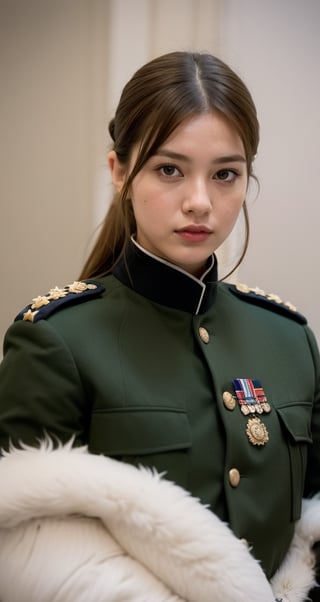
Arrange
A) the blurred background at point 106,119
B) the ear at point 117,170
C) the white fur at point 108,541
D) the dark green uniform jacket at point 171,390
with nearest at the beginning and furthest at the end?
the white fur at point 108,541 → the dark green uniform jacket at point 171,390 → the ear at point 117,170 → the blurred background at point 106,119

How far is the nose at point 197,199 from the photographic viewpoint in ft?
2.61

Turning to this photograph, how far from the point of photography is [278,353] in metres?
0.98

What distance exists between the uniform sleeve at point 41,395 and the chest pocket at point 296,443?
276 millimetres

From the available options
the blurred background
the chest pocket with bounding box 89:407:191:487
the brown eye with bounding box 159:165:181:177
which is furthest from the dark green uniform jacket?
the blurred background

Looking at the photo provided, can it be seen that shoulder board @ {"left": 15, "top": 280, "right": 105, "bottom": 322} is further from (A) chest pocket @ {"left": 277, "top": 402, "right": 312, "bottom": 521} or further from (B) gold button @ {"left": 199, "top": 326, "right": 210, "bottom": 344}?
(A) chest pocket @ {"left": 277, "top": 402, "right": 312, "bottom": 521}

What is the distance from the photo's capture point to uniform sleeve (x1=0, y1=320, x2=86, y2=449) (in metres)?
0.77

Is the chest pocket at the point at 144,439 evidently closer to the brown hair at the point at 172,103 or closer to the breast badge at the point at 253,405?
the breast badge at the point at 253,405

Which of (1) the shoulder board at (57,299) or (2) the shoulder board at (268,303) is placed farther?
(2) the shoulder board at (268,303)

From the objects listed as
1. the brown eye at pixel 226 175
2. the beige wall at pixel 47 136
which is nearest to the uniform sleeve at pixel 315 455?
the brown eye at pixel 226 175

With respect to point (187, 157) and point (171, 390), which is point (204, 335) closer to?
point (171, 390)

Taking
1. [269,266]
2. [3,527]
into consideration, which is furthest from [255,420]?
[269,266]

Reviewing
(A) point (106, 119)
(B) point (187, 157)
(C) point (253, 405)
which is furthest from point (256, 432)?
(A) point (106, 119)

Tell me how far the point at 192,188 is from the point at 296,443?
0.37 meters

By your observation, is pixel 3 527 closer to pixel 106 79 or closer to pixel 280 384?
pixel 280 384
